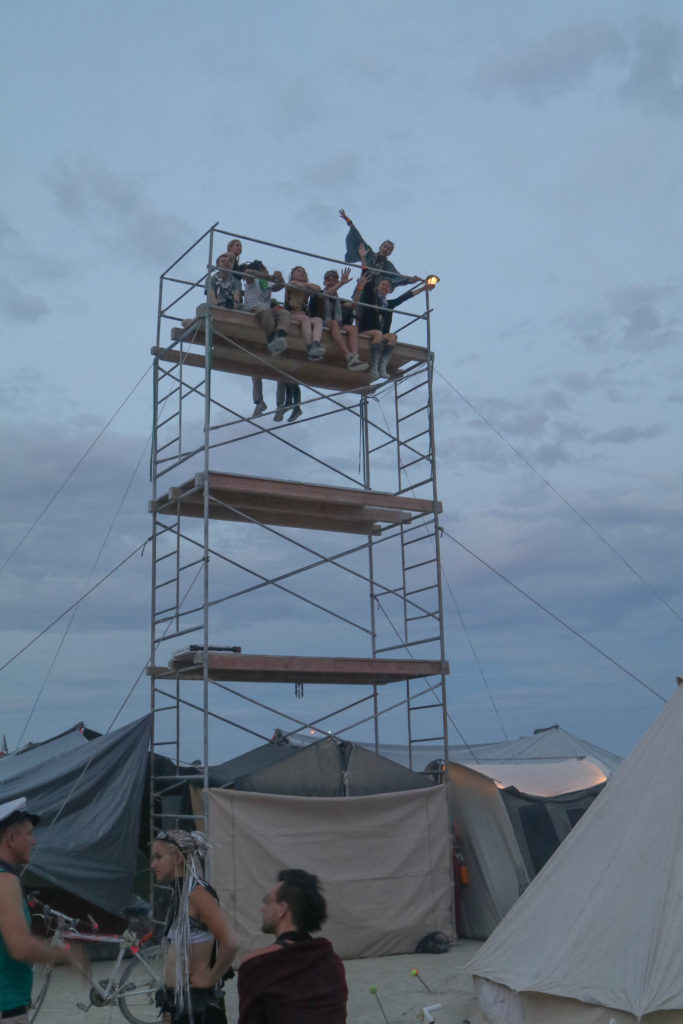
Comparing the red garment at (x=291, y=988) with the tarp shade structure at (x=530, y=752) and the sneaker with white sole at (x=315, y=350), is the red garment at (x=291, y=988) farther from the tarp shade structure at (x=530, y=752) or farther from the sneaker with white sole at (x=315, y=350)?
the tarp shade structure at (x=530, y=752)

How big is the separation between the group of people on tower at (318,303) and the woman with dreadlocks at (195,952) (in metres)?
7.05

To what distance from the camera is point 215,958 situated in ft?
14.5

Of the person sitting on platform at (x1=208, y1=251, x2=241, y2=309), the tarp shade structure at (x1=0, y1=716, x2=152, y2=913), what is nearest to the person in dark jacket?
the person sitting on platform at (x1=208, y1=251, x2=241, y2=309)

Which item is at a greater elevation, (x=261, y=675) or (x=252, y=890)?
(x=261, y=675)

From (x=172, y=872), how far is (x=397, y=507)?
6924 mm

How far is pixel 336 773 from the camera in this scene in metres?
10.6

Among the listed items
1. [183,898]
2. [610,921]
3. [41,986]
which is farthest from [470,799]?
[183,898]

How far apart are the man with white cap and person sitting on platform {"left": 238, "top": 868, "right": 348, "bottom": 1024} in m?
0.70

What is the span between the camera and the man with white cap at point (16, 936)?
348 centimetres

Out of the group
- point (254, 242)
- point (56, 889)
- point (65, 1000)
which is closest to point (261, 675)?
point (56, 889)

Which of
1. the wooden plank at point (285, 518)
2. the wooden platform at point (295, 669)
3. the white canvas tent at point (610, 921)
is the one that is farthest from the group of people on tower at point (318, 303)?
the white canvas tent at point (610, 921)

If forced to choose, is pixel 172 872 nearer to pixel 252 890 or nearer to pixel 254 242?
pixel 252 890

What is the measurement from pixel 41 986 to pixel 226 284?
7057 mm

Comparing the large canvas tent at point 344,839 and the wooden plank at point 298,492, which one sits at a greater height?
the wooden plank at point 298,492
